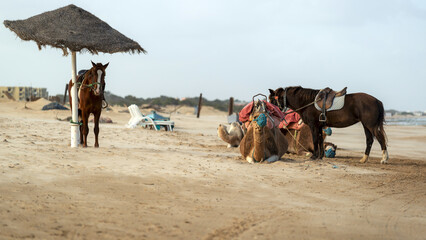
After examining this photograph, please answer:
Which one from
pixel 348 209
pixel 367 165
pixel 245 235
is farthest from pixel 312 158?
pixel 245 235

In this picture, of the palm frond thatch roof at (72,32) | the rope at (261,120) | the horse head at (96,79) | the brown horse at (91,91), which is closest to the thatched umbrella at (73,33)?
the palm frond thatch roof at (72,32)

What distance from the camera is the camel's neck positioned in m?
9.35

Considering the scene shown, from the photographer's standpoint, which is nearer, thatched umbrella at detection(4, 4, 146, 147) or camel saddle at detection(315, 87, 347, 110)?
thatched umbrella at detection(4, 4, 146, 147)

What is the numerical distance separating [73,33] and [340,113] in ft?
22.7

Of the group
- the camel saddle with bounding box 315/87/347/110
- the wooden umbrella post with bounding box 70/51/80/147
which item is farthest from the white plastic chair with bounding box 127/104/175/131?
the camel saddle with bounding box 315/87/347/110

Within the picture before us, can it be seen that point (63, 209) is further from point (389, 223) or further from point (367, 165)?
point (367, 165)

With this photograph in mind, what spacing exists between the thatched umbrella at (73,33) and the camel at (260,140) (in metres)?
3.72

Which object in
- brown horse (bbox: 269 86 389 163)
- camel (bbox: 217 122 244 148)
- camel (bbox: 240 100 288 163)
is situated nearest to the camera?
camel (bbox: 240 100 288 163)

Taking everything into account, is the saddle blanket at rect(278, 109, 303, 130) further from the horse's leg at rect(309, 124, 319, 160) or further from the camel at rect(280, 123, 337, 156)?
the horse's leg at rect(309, 124, 319, 160)

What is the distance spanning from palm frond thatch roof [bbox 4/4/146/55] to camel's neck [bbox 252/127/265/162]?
3.99 meters

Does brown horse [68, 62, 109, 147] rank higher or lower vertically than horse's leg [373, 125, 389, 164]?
higher

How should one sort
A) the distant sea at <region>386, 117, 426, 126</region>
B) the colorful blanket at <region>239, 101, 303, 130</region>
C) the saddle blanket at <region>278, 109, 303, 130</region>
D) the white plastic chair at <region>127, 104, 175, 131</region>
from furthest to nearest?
the distant sea at <region>386, 117, 426, 126</region> → the white plastic chair at <region>127, 104, 175, 131</region> → the saddle blanket at <region>278, 109, 303, 130</region> → the colorful blanket at <region>239, 101, 303, 130</region>

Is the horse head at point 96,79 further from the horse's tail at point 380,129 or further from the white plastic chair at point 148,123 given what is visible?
the white plastic chair at point 148,123

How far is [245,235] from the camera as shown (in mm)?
4461
